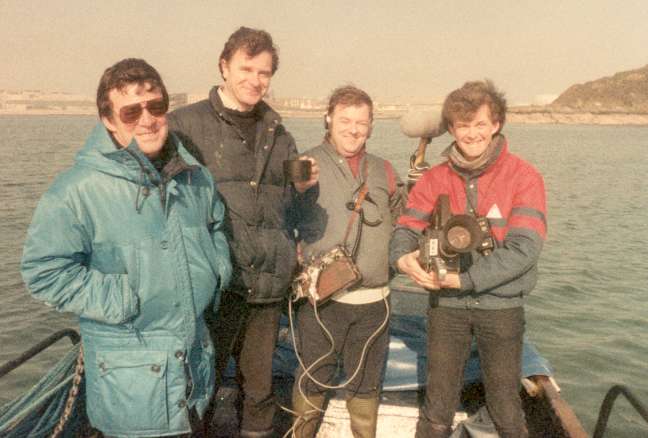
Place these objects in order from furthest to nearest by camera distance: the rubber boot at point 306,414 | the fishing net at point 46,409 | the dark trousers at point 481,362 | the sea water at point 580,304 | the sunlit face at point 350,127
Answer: the sea water at point 580,304 < the rubber boot at point 306,414 < the sunlit face at point 350,127 < the dark trousers at point 481,362 < the fishing net at point 46,409

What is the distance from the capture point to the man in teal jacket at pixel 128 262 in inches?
97.4

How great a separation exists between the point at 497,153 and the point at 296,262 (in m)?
1.44

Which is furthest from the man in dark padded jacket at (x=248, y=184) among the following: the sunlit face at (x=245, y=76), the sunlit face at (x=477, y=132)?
the sunlit face at (x=477, y=132)

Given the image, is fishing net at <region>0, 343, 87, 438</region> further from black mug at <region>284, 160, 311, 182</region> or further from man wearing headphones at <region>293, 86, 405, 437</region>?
black mug at <region>284, 160, 311, 182</region>

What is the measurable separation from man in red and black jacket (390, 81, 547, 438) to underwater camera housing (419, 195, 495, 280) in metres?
0.07

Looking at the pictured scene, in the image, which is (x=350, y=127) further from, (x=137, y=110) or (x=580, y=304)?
(x=580, y=304)

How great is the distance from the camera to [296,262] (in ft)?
11.7

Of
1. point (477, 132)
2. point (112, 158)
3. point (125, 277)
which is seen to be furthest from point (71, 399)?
point (477, 132)

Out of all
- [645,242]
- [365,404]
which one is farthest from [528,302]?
[365,404]

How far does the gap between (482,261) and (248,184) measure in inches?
58.8

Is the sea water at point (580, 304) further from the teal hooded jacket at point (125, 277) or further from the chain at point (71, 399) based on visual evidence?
the teal hooded jacket at point (125, 277)

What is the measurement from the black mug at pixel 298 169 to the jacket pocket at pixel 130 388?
1.26 metres

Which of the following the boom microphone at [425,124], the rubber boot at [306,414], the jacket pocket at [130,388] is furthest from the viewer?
the boom microphone at [425,124]

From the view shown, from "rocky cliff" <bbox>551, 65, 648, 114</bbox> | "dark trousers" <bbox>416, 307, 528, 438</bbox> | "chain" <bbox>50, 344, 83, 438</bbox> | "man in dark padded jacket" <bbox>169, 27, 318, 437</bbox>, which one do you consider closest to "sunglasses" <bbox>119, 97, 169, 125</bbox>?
"man in dark padded jacket" <bbox>169, 27, 318, 437</bbox>
